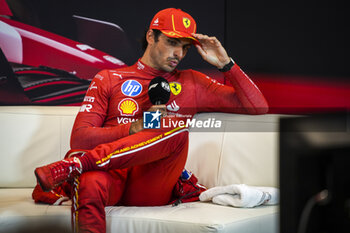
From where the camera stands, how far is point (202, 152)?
2.19 meters

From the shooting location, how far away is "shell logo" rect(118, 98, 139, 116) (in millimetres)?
2121

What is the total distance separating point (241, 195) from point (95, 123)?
2.42 feet

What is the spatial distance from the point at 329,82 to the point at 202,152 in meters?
0.91

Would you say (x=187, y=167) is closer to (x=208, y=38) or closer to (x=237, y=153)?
(x=237, y=153)

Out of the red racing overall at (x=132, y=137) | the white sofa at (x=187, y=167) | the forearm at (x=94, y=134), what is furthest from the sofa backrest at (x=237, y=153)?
the forearm at (x=94, y=134)

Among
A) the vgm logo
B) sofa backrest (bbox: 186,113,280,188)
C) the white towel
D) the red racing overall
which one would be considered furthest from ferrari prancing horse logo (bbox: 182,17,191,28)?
the white towel

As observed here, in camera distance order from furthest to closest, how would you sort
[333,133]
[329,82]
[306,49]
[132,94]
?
[306,49] → [329,82] → [132,94] → [333,133]

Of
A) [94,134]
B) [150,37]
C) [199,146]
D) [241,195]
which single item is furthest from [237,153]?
[150,37]

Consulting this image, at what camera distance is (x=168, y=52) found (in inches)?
89.4

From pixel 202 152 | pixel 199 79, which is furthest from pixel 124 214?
pixel 199 79

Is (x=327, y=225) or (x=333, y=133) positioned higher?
(x=333, y=133)

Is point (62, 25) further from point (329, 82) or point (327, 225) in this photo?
point (327, 225)

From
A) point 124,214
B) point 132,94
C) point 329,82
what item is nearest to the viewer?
point 124,214

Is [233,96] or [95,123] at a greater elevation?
[233,96]
